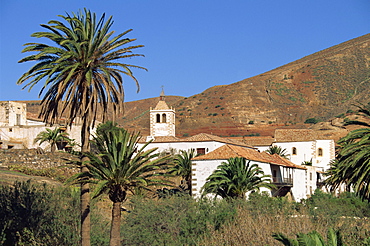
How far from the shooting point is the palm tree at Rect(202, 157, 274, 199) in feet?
135

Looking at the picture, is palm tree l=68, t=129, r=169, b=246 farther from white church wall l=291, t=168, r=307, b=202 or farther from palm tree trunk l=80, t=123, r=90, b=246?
white church wall l=291, t=168, r=307, b=202

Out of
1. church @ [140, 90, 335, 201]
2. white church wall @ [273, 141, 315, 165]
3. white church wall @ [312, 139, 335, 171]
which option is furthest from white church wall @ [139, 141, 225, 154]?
white church wall @ [312, 139, 335, 171]

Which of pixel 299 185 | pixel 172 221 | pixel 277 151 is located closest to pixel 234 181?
pixel 172 221

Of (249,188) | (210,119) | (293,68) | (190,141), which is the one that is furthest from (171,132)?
(293,68)

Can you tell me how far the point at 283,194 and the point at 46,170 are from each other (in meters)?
22.1

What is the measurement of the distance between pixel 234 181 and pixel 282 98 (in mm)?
110113

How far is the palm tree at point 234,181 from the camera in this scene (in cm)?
4106

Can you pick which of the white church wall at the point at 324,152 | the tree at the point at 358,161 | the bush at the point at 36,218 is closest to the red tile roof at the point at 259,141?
the white church wall at the point at 324,152

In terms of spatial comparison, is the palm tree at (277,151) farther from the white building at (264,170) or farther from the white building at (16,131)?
the white building at (16,131)

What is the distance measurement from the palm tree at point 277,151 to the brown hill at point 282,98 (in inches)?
1463

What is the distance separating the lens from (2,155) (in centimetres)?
4906

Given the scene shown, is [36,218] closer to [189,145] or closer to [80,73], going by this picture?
[80,73]

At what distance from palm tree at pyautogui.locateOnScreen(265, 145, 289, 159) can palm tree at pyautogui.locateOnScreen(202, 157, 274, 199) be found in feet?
103

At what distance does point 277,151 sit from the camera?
7475cm
